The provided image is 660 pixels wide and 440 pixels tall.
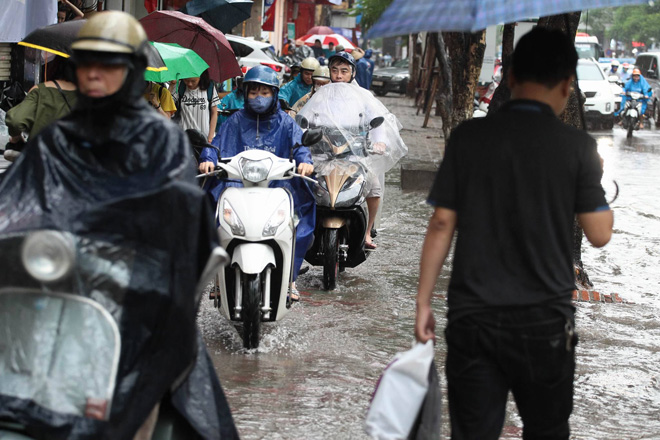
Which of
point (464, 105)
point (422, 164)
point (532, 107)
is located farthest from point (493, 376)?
point (422, 164)

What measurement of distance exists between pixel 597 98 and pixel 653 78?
17.8 feet

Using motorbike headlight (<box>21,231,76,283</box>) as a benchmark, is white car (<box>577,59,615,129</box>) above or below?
below

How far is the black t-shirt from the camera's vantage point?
9.91 ft

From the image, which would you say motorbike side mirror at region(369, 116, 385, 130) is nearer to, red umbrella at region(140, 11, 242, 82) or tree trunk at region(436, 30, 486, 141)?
red umbrella at region(140, 11, 242, 82)

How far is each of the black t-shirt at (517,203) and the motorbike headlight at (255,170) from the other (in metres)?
3.06

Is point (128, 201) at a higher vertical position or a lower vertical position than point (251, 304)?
higher

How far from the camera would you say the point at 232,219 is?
602cm

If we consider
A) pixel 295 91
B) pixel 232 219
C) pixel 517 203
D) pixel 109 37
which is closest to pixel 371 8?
pixel 295 91

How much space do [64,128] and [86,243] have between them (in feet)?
1.14

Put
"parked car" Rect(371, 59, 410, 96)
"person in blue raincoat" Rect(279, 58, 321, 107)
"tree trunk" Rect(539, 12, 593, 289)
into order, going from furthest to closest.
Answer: "parked car" Rect(371, 59, 410, 96) → "person in blue raincoat" Rect(279, 58, 321, 107) → "tree trunk" Rect(539, 12, 593, 289)

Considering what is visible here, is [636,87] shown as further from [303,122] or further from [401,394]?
[401,394]

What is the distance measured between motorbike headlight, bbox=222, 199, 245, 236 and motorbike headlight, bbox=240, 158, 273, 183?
0.66 ft

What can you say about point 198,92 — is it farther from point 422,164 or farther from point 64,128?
point 64,128

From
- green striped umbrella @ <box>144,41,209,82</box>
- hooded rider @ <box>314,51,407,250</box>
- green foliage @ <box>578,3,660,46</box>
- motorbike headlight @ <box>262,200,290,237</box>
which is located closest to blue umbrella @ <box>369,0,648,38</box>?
motorbike headlight @ <box>262,200,290,237</box>
